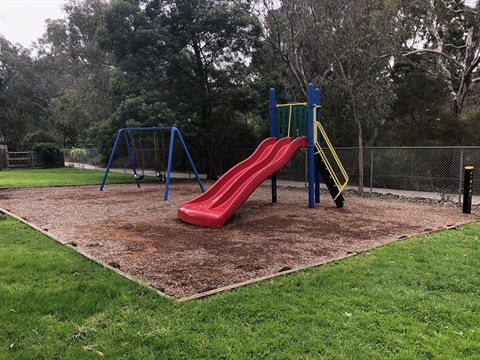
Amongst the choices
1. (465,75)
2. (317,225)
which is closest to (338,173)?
(465,75)

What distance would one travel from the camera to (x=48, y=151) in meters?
28.3

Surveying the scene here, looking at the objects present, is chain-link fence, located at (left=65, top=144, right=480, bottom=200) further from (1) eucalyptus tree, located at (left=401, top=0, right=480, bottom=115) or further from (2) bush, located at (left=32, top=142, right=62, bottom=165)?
(2) bush, located at (left=32, top=142, right=62, bottom=165)

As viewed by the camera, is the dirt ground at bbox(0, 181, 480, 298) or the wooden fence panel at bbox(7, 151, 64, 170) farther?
the wooden fence panel at bbox(7, 151, 64, 170)

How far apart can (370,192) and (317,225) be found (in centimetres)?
604

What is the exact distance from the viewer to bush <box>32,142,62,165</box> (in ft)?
91.8

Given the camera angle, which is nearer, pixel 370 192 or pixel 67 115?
pixel 370 192

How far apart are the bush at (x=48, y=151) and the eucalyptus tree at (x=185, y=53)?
14420 mm

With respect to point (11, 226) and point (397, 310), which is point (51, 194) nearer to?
point (11, 226)

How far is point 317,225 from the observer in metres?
7.27

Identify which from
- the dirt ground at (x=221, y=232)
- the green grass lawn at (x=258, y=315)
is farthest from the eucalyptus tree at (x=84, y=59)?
the green grass lawn at (x=258, y=315)

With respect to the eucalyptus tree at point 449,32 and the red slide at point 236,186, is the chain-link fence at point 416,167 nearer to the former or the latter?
the eucalyptus tree at point 449,32

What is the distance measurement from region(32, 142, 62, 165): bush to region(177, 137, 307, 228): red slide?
78.6 feet

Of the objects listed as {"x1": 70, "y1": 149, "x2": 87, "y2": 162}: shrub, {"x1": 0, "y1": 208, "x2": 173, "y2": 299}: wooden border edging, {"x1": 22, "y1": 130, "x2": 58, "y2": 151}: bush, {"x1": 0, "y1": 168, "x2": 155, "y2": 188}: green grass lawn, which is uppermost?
{"x1": 22, "y1": 130, "x2": 58, "y2": 151}: bush

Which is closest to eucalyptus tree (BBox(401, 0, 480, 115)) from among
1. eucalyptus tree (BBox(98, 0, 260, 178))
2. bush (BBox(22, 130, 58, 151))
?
eucalyptus tree (BBox(98, 0, 260, 178))
